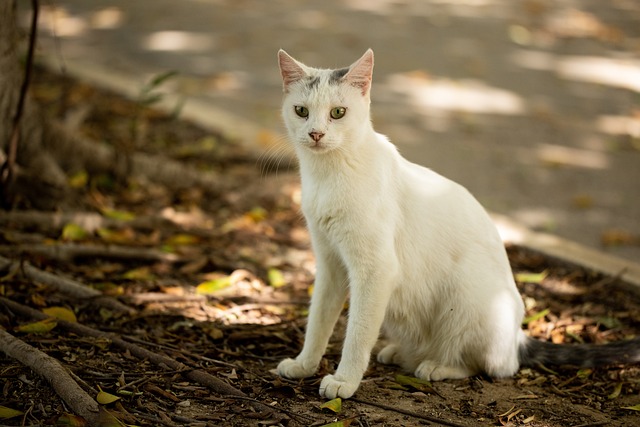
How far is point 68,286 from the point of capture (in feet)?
12.9

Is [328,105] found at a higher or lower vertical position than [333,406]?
higher

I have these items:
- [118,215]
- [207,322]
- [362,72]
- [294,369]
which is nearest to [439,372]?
[294,369]

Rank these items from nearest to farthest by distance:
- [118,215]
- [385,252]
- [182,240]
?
[385,252] → [182,240] → [118,215]

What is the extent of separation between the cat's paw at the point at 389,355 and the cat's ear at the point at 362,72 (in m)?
1.32

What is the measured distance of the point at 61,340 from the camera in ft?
11.0

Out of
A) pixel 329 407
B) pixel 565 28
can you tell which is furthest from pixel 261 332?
pixel 565 28

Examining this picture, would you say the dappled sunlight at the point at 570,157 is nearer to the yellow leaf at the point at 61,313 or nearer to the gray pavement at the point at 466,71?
the gray pavement at the point at 466,71

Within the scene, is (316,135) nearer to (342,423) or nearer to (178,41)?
(342,423)

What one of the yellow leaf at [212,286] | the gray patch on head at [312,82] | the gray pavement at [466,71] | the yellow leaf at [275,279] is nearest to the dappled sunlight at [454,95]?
the gray pavement at [466,71]

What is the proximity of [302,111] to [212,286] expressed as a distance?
4.45ft

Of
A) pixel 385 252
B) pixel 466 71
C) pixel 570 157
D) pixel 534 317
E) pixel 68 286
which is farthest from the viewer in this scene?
pixel 466 71


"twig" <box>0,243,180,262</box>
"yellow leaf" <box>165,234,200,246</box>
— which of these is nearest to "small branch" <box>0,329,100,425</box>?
"twig" <box>0,243,180,262</box>

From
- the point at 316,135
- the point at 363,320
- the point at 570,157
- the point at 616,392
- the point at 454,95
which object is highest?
the point at 316,135

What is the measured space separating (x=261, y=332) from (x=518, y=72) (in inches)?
236
